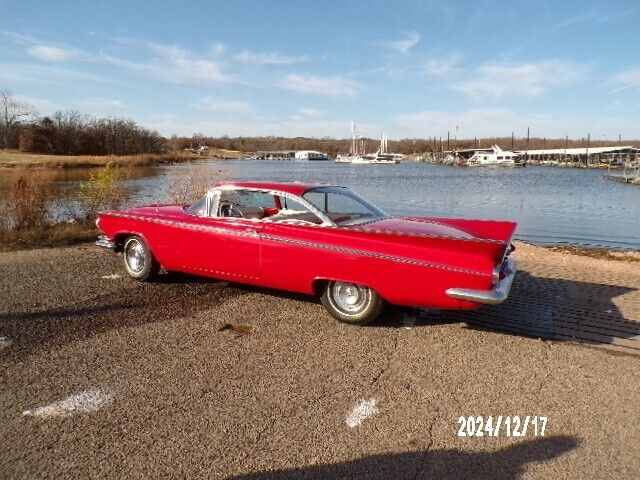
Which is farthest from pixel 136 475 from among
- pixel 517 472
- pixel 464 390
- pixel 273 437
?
pixel 464 390

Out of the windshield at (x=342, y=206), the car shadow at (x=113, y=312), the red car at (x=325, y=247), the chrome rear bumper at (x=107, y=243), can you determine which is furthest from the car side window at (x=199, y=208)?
the chrome rear bumper at (x=107, y=243)

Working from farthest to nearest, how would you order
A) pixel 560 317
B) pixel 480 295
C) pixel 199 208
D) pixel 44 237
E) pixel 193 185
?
pixel 193 185
pixel 44 237
pixel 199 208
pixel 560 317
pixel 480 295

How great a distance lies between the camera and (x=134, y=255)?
684 centimetres

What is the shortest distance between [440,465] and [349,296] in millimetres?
2438

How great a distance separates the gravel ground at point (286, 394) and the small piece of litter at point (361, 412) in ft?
0.05

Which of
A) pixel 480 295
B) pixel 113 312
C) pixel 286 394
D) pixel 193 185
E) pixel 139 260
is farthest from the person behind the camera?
pixel 193 185

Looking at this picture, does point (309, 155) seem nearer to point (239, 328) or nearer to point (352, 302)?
point (352, 302)

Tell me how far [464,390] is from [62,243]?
878 cm

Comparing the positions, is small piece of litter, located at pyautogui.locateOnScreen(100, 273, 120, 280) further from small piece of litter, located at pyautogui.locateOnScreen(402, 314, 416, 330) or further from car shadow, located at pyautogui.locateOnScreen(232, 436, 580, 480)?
car shadow, located at pyautogui.locateOnScreen(232, 436, 580, 480)

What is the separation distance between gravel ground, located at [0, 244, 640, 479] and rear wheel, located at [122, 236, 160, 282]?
2.27 ft

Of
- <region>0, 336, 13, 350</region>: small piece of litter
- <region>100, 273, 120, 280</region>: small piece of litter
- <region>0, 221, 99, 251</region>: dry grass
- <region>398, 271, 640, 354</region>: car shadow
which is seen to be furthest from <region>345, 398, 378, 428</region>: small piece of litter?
<region>0, 221, 99, 251</region>: dry grass

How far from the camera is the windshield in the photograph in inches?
214

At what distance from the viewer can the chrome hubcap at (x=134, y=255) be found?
6.75 meters

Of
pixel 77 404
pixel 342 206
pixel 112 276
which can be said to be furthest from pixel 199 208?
pixel 77 404
